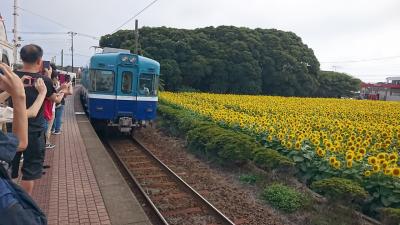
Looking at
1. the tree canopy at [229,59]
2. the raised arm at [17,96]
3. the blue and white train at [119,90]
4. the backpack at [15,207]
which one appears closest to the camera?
the backpack at [15,207]

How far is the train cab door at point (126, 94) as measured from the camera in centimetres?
1294

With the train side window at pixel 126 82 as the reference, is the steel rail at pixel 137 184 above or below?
below

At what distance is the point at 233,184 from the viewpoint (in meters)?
8.72

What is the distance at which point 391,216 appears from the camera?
5449 millimetres

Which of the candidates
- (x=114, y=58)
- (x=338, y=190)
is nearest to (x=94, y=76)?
(x=114, y=58)

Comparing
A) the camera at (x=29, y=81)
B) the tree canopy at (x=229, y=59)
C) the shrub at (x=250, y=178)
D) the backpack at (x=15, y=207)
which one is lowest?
the shrub at (x=250, y=178)

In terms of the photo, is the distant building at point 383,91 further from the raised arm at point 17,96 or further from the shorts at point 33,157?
the raised arm at point 17,96

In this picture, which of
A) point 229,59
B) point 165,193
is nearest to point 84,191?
point 165,193

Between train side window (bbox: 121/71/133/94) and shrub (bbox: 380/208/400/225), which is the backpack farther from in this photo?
train side window (bbox: 121/71/133/94)

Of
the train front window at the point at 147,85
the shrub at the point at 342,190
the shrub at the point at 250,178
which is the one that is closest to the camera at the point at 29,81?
the shrub at the point at 342,190

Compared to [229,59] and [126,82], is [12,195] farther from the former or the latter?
[229,59]

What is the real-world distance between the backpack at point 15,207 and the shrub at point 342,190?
5.43m

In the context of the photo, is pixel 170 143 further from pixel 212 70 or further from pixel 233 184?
pixel 212 70

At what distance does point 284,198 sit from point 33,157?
4.66 metres
